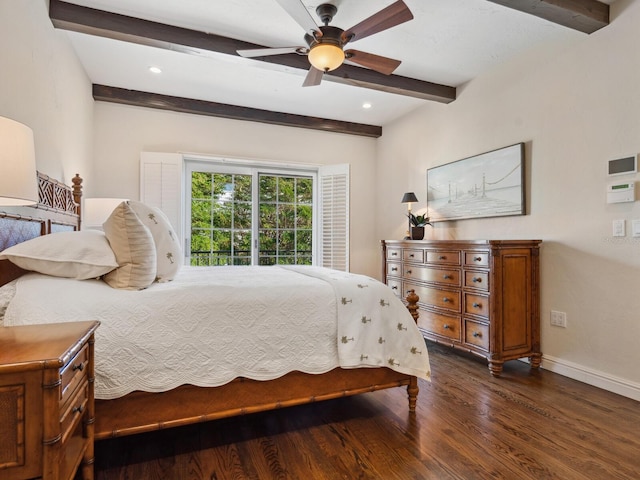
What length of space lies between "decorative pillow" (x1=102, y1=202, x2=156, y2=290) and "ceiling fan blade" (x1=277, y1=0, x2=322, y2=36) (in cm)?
141

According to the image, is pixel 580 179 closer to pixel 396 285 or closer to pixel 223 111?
pixel 396 285

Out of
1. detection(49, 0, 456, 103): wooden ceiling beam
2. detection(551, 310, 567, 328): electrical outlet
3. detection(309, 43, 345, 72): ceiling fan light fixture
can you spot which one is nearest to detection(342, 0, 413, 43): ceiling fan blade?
detection(309, 43, 345, 72): ceiling fan light fixture

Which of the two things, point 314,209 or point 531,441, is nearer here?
point 531,441

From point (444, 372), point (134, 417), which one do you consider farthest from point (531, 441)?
point (134, 417)

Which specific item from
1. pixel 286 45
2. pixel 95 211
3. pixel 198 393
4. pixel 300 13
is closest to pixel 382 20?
pixel 300 13

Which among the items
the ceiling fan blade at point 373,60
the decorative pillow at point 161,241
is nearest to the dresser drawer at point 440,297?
the ceiling fan blade at point 373,60

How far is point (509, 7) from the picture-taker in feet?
7.44

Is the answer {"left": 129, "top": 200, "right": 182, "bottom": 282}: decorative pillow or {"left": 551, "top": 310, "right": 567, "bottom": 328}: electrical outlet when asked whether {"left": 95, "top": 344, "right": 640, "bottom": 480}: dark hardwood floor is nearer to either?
{"left": 551, "top": 310, "right": 567, "bottom": 328}: electrical outlet

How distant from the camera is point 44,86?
92.2 inches

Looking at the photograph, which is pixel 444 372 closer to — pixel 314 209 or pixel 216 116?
pixel 314 209

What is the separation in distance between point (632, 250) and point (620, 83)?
1140 mm

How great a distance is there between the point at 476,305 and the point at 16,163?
2.92 metres

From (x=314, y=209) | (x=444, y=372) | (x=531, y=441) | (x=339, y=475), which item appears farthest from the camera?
(x=314, y=209)

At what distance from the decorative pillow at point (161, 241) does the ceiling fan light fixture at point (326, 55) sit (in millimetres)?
1458
